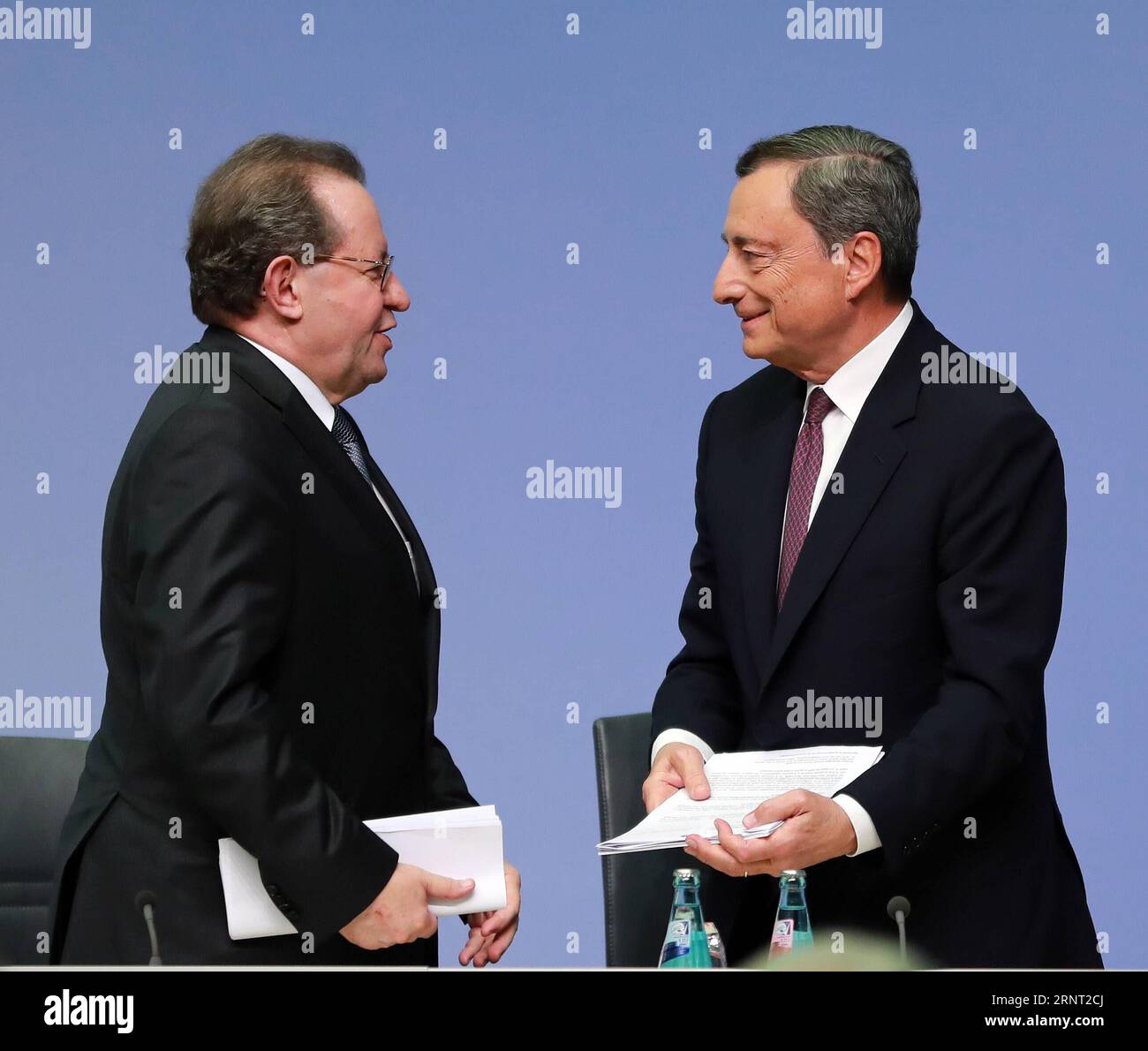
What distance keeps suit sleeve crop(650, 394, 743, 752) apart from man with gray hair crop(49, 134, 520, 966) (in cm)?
41

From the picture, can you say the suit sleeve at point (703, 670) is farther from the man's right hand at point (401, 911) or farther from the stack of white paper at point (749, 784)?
the man's right hand at point (401, 911)

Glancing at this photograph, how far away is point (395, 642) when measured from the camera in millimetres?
2119

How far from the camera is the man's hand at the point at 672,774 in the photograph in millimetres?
2092

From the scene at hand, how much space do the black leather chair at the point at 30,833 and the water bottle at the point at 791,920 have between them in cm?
145

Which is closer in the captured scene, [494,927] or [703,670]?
[494,927]

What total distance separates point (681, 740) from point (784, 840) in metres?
0.44

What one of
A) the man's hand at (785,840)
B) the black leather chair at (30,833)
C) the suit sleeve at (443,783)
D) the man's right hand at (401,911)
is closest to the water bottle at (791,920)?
the man's hand at (785,840)

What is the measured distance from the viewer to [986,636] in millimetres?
2135

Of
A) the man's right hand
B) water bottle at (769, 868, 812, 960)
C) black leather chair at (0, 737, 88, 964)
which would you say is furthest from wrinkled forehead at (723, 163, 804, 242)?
black leather chair at (0, 737, 88, 964)

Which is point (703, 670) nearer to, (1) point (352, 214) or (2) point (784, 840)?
(2) point (784, 840)

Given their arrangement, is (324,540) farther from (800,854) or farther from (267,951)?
(800,854)

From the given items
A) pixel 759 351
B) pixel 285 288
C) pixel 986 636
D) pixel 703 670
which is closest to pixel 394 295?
pixel 285 288

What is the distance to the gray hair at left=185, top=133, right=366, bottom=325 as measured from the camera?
6.96 feet

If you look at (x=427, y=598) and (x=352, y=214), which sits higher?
(x=352, y=214)
